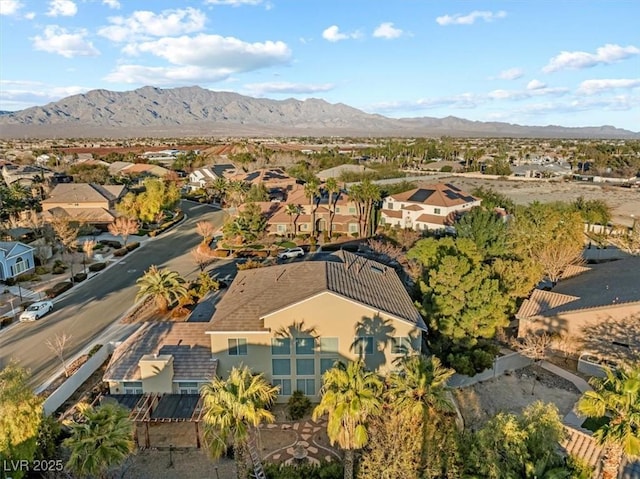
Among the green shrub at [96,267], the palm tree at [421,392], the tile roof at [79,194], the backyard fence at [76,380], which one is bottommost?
the backyard fence at [76,380]

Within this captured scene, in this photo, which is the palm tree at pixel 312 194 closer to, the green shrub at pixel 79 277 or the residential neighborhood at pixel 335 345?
the residential neighborhood at pixel 335 345

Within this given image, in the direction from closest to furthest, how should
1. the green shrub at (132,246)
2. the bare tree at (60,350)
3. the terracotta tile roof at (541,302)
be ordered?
the bare tree at (60,350)
the terracotta tile roof at (541,302)
the green shrub at (132,246)

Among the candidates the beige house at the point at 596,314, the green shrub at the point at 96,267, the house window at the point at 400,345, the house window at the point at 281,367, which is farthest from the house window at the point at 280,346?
the green shrub at the point at 96,267

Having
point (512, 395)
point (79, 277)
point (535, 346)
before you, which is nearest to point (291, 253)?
point (79, 277)

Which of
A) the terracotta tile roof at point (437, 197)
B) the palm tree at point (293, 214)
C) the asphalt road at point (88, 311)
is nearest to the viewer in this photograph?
the asphalt road at point (88, 311)

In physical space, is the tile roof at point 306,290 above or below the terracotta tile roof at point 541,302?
above

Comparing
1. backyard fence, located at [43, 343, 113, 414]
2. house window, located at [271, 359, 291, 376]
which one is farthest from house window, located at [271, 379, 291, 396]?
backyard fence, located at [43, 343, 113, 414]

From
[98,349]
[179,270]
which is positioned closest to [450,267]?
[98,349]
